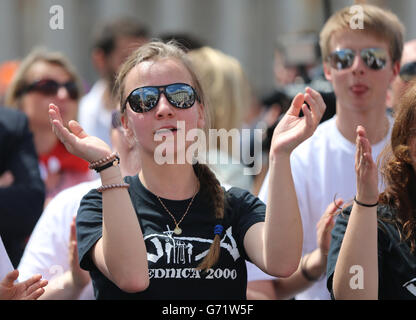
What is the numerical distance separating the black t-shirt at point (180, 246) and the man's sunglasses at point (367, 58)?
891mm

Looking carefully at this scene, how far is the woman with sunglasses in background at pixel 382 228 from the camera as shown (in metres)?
2.21

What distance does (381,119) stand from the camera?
→ 324cm

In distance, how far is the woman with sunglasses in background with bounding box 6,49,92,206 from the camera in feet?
13.7

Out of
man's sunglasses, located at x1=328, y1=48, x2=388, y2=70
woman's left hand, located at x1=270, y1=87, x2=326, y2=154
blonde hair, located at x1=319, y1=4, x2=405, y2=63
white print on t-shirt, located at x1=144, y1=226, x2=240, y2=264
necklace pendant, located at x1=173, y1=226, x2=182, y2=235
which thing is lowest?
white print on t-shirt, located at x1=144, y1=226, x2=240, y2=264

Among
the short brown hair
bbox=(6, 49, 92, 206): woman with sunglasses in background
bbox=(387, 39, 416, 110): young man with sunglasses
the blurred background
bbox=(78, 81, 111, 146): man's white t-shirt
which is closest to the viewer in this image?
the short brown hair

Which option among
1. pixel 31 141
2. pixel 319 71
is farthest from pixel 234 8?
pixel 31 141

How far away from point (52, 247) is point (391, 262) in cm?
123

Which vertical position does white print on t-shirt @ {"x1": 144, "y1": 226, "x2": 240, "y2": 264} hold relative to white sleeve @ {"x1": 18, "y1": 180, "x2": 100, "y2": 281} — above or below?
above

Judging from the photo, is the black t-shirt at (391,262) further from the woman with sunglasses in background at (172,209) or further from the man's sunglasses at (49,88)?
the man's sunglasses at (49,88)

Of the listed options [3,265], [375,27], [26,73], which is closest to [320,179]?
[375,27]

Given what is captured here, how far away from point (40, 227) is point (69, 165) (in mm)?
1216

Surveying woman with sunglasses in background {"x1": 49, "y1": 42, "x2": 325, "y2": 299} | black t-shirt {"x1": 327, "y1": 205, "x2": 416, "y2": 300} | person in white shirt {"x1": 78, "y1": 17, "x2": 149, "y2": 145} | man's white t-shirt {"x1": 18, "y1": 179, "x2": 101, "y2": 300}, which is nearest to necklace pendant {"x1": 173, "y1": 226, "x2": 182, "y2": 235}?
woman with sunglasses in background {"x1": 49, "y1": 42, "x2": 325, "y2": 299}

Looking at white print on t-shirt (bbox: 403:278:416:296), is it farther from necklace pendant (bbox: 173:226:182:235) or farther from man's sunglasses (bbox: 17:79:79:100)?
man's sunglasses (bbox: 17:79:79:100)

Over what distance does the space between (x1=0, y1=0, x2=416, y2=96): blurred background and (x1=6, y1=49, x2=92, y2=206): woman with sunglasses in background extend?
635 centimetres
